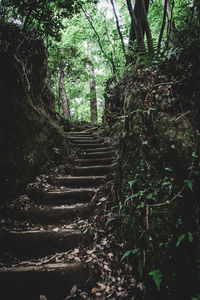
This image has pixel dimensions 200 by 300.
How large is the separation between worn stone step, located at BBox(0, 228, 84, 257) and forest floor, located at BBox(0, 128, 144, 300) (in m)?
0.08

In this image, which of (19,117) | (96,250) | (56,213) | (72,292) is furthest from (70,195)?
(19,117)

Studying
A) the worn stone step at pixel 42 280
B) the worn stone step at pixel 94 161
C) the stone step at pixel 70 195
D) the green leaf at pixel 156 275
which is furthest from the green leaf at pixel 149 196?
the worn stone step at pixel 94 161

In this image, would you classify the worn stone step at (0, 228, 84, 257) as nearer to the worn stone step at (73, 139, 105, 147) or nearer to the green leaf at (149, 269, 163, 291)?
the green leaf at (149, 269, 163, 291)

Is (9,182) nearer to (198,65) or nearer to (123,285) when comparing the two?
(123,285)

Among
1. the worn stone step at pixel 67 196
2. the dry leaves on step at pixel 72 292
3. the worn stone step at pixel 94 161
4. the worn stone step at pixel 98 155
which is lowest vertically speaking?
the dry leaves on step at pixel 72 292

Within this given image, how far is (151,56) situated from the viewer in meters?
2.74

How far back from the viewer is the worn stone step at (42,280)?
215 cm

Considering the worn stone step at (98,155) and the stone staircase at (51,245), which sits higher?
the worn stone step at (98,155)

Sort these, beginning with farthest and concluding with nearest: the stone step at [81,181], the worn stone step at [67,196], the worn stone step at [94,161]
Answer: the worn stone step at [94,161], the stone step at [81,181], the worn stone step at [67,196]

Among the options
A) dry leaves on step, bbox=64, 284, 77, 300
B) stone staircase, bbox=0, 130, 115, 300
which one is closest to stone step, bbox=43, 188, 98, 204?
stone staircase, bbox=0, 130, 115, 300

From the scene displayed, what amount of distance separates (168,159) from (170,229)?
0.84 meters

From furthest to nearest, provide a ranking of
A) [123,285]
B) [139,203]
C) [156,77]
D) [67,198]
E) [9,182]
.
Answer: [67,198] → [9,182] → [156,77] → [139,203] → [123,285]

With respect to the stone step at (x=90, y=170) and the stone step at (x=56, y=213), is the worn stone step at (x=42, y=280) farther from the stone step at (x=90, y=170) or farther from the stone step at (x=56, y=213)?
the stone step at (x=90, y=170)

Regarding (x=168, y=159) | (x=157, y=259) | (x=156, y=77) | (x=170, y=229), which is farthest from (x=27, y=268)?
(x=156, y=77)
